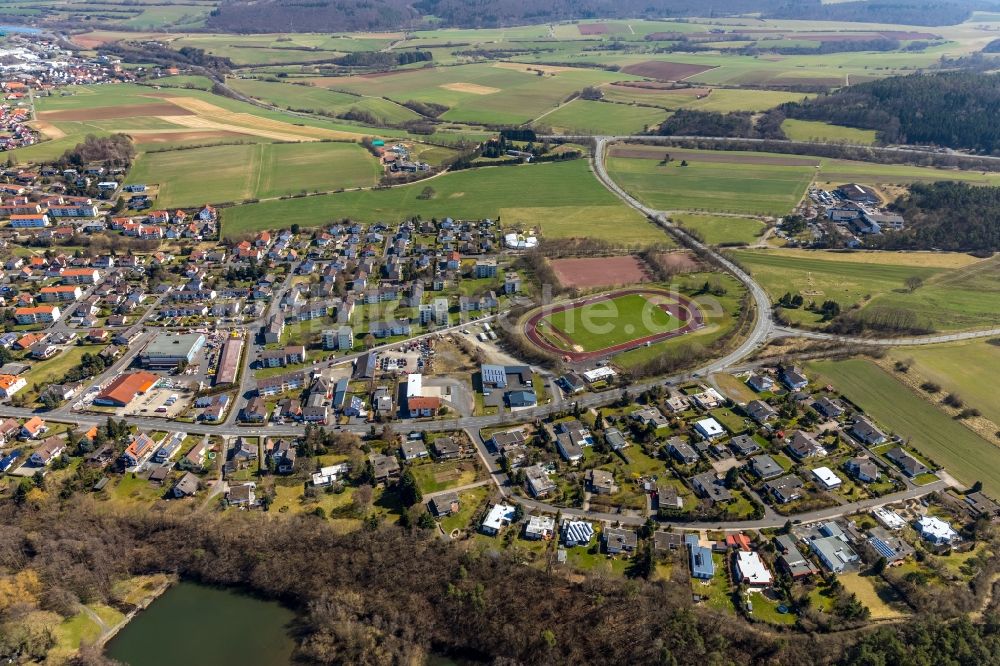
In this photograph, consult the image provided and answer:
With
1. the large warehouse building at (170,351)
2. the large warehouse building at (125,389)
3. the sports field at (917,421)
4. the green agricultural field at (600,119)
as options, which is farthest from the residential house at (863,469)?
the green agricultural field at (600,119)

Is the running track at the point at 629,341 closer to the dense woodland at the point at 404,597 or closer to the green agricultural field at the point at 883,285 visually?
the green agricultural field at the point at 883,285

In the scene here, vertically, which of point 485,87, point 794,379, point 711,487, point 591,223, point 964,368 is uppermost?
point 485,87

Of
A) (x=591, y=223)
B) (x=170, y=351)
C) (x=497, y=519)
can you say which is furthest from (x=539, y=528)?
(x=591, y=223)

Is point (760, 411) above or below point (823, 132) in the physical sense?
below

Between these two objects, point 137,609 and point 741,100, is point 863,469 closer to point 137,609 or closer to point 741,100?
point 137,609

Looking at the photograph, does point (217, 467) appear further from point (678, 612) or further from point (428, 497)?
point (678, 612)

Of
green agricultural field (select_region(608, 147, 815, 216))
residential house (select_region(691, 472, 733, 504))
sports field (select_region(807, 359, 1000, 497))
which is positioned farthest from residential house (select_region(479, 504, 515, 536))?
green agricultural field (select_region(608, 147, 815, 216))

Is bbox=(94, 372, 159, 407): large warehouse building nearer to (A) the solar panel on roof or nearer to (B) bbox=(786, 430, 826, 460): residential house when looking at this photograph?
(B) bbox=(786, 430, 826, 460): residential house
